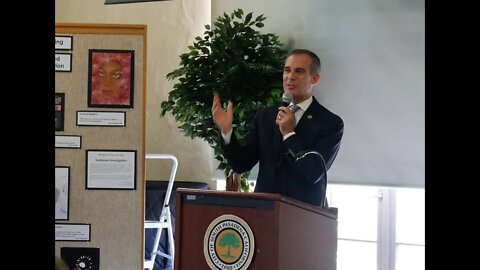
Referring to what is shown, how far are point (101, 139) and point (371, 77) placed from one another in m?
2.02

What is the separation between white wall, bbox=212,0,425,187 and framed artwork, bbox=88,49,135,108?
1774 mm

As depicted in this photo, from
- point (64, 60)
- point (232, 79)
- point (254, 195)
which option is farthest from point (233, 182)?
point (254, 195)

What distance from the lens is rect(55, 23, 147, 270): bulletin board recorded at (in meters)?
3.29

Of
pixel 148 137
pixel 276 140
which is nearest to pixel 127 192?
pixel 276 140

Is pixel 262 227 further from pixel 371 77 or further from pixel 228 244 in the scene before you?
pixel 371 77

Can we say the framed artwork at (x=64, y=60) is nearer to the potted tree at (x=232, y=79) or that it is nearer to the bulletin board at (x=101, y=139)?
the bulletin board at (x=101, y=139)

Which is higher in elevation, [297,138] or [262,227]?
[297,138]

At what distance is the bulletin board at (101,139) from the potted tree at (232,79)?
3.50ft

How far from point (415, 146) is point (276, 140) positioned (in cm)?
115

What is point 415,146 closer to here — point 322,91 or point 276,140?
point 322,91

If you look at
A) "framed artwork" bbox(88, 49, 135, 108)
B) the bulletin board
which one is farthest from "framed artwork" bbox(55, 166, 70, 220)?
"framed artwork" bbox(88, 49, 135, 108)

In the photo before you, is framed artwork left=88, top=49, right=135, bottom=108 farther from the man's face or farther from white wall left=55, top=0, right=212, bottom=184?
white wall left=55, top=0, right=212, bottom=184

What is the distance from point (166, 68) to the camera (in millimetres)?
5562

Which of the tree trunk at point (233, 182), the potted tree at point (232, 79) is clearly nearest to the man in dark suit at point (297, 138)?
the potted tree at point (232, 79)
